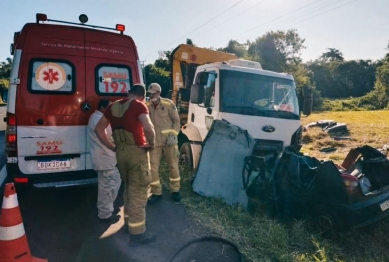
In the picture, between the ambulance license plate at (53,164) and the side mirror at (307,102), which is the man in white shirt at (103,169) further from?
the side mirror at (307,102)

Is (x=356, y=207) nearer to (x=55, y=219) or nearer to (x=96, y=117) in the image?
(x=96, y=117)

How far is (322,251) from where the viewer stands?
136 inches

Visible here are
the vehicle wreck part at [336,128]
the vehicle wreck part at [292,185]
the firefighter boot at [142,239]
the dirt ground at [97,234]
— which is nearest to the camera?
the dirt ground at [97,234]

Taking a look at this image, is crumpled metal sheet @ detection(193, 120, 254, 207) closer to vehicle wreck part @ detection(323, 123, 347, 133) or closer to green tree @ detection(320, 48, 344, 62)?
vehicle wreck part @ detection(323, 123, 347, 133)

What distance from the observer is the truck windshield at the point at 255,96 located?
5.58m

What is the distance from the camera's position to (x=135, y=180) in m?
3.78

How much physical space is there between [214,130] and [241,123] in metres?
0.54

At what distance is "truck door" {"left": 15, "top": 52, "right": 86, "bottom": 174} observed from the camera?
167 inches

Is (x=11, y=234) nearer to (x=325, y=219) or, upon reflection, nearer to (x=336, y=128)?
(x=325, y=219)

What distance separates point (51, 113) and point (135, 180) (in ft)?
5.57

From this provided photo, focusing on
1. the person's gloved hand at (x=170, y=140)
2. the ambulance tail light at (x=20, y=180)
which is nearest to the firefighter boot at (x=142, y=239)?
the person's gloved hand at (x=170, y=140)

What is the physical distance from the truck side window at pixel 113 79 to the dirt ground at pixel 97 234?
1.82 metres

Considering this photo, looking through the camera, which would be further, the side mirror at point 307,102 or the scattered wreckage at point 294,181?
the side mirror at point 307,102

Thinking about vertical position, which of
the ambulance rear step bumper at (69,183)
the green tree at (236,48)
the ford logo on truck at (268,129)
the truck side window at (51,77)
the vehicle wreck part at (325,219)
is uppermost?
the green tree at (236,48)
